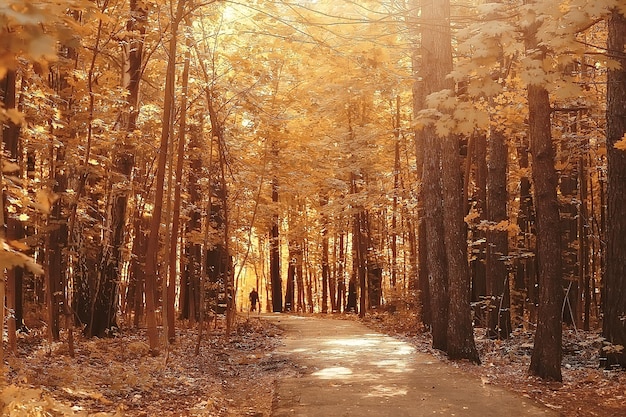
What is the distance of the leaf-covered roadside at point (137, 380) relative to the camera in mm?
7445

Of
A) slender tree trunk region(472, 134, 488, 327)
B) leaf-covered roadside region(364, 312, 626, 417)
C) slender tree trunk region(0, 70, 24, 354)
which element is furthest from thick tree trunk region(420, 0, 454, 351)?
slender tree trunk region(0, 70, 24, 354)

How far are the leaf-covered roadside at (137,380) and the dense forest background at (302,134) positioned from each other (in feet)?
2.40

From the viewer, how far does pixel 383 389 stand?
9.02 meters

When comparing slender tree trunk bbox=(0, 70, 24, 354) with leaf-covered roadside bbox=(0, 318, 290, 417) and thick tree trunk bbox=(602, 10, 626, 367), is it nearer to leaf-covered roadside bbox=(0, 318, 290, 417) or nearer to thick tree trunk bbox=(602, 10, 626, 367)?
leaf-covered roadside bbox=(0, 318, 290, 417)

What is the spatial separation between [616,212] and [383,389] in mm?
5011

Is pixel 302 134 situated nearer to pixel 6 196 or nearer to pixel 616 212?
pixel 616 212

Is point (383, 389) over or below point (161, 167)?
below

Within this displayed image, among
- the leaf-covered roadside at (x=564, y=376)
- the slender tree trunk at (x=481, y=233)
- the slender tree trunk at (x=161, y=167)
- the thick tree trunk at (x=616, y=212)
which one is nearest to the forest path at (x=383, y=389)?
the leaf-covered roadside at (x=564, y=376)

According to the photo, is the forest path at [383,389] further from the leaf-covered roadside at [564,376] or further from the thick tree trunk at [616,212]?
the thick tree trunk at [616,212]

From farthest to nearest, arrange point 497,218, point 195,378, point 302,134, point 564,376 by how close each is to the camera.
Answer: point 302,134, point 497,218, point 195,378, point 564,376

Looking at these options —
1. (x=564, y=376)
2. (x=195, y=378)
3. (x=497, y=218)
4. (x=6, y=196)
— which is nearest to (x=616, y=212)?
(x=564, y=376)

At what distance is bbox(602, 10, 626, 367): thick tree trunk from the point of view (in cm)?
1052

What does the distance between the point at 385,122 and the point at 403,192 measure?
27.5 feet

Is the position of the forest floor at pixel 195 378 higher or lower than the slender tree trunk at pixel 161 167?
lower
